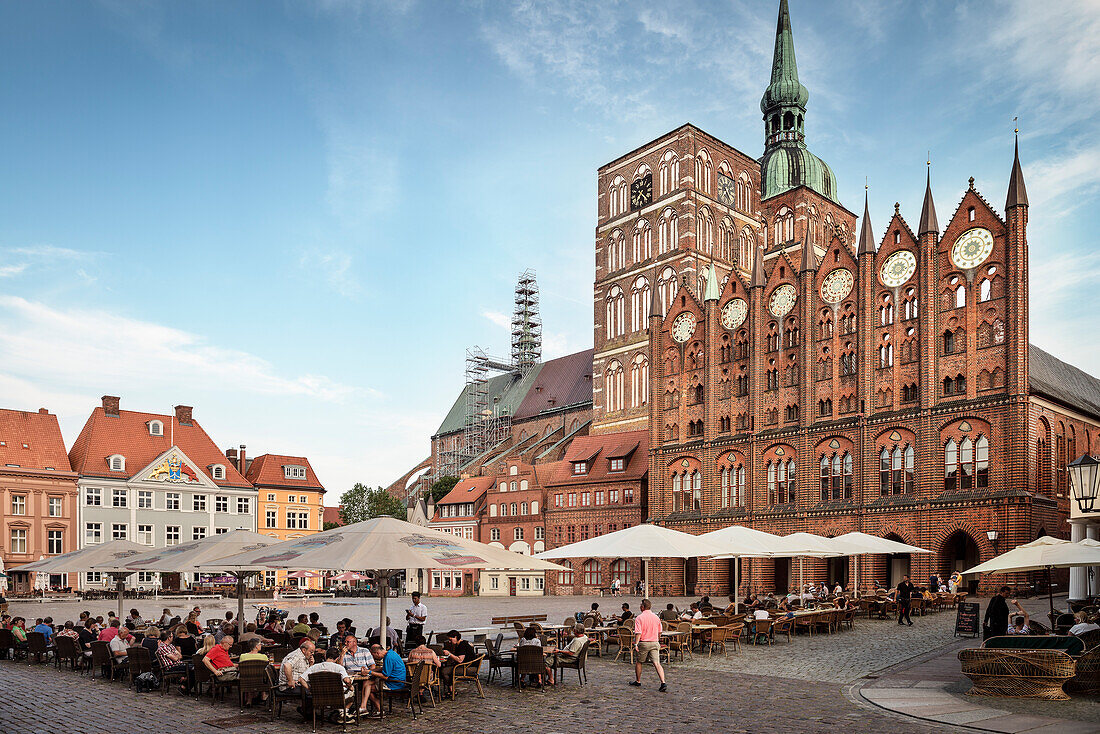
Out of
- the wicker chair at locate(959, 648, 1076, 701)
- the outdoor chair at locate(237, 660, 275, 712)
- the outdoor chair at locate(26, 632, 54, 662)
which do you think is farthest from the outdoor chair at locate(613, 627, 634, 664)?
the outdoor chair at locate(26, 632, 54, 662)

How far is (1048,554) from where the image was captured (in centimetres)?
1766

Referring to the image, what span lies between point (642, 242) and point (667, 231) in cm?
254

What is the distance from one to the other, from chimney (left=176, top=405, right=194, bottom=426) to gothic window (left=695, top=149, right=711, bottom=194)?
4251 cm

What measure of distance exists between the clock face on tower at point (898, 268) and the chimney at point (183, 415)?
5153cm

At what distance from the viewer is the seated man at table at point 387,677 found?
13.4 meters

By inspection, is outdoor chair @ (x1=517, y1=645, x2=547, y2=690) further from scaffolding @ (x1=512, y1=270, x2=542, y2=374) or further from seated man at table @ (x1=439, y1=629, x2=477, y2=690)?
scaffolding @ (x1=512, y1=270, x2=542, y2=374)

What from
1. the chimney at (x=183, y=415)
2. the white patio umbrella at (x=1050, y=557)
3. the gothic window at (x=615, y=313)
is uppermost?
the gothic window at (x=615, y=313)

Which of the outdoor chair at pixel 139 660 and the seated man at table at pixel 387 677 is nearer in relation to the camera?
the seated man at table at pixel 387 677

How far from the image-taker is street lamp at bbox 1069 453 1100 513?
23516 millimetres

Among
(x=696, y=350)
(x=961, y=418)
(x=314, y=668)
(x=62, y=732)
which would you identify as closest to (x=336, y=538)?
(x=314, y=668)

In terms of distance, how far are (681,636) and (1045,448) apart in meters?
27.4

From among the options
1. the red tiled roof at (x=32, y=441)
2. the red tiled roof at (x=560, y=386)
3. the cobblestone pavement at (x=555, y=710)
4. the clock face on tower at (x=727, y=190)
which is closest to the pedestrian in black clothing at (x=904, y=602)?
the cobblestone pavement at (x=555, y=710)

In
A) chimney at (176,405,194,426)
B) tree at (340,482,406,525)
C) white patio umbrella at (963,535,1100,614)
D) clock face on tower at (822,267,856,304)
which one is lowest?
tree at (340,482,406,525)

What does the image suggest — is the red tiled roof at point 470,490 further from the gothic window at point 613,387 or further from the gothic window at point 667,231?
the gothic window at point 667,231
